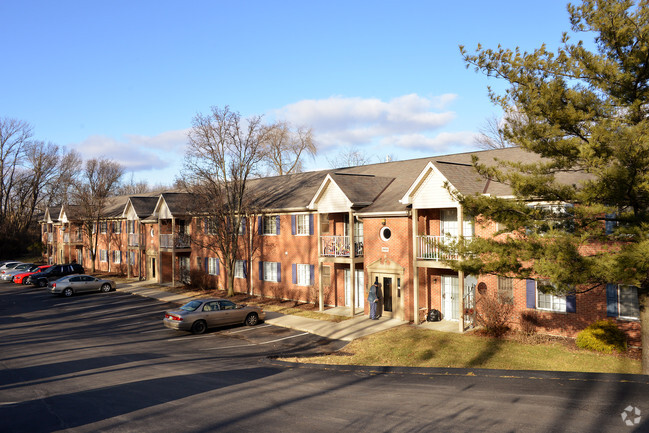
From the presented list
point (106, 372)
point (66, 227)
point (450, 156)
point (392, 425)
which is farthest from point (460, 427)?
point (66, 227)

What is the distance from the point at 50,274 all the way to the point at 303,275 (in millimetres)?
26162

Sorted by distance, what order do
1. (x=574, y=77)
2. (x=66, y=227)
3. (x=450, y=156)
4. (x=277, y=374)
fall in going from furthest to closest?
1. (x=66, y=227)
2. (x=450, y=156)
3. (x=277, y=374)
4. (x=574, y=77)

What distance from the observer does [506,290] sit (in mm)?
19438

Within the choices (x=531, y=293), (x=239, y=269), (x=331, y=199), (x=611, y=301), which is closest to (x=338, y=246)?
(x=331, y=199)

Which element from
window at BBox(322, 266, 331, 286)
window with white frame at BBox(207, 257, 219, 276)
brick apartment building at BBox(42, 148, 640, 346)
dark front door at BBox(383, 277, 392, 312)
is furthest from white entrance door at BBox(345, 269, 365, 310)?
window with white frame at BBox(207, 257, 219, 276)

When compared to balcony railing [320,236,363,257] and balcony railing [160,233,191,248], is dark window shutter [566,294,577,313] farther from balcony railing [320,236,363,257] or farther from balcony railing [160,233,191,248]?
balcony railing [160,233,191,248]

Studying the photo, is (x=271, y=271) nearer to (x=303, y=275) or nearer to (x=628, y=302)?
(x=303, y=275)

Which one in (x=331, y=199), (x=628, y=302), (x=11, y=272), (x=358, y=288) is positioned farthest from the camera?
(x=11, y=272)

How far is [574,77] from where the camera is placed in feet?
43.1

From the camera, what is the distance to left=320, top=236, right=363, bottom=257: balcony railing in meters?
24.8

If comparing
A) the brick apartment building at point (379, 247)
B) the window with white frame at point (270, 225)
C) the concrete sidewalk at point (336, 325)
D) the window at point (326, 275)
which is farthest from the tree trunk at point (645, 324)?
the window with white frame at point (270, 225)

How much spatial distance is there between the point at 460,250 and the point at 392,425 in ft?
20.6

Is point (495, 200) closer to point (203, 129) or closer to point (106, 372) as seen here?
point (106, 372)

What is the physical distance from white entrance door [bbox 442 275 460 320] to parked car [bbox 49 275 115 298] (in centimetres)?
2656
